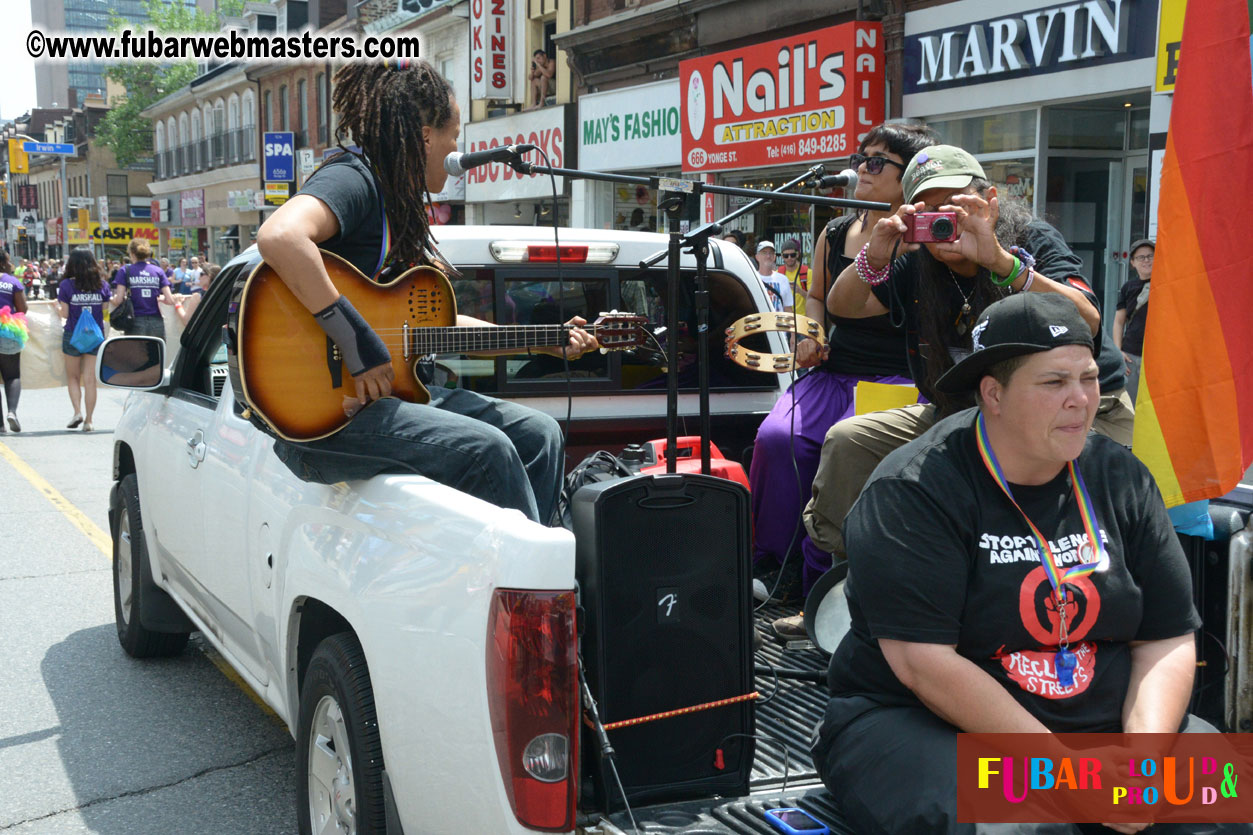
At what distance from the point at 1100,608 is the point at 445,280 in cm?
207

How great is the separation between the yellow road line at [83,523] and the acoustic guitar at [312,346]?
6.63ft

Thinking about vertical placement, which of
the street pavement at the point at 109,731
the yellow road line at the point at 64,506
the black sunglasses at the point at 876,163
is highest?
the black sunglasses at the point at 876,163

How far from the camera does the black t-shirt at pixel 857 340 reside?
442 centimetres

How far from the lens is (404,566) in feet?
8.60

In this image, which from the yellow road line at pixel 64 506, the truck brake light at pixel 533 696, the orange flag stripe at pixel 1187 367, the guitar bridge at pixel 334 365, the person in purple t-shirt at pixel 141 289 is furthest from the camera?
the person in purple t-shirt at pixel 141 289

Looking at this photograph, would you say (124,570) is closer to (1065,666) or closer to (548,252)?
(548,252)

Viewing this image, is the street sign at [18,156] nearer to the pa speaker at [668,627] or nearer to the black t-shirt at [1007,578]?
the pa speaker at [668,627]

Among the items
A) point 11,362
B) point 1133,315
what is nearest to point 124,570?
point 1133,315

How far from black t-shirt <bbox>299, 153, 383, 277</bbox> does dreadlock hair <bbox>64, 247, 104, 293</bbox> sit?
37.1 feet

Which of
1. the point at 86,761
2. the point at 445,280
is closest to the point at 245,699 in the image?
the point at 86,761

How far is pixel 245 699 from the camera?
16.3 feet

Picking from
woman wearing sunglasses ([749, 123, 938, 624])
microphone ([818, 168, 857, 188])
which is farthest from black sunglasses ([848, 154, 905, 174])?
microphone ([818, 168, 857, 188])

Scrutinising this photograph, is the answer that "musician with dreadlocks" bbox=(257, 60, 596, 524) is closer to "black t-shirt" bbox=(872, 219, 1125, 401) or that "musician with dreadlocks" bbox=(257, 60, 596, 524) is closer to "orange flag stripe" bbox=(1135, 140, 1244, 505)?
"black t-shirt" bbox=(872, 219, 1125, 401)

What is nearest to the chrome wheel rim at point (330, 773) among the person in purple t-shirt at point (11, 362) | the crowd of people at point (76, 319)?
the crowd of people at point (76, 319)
